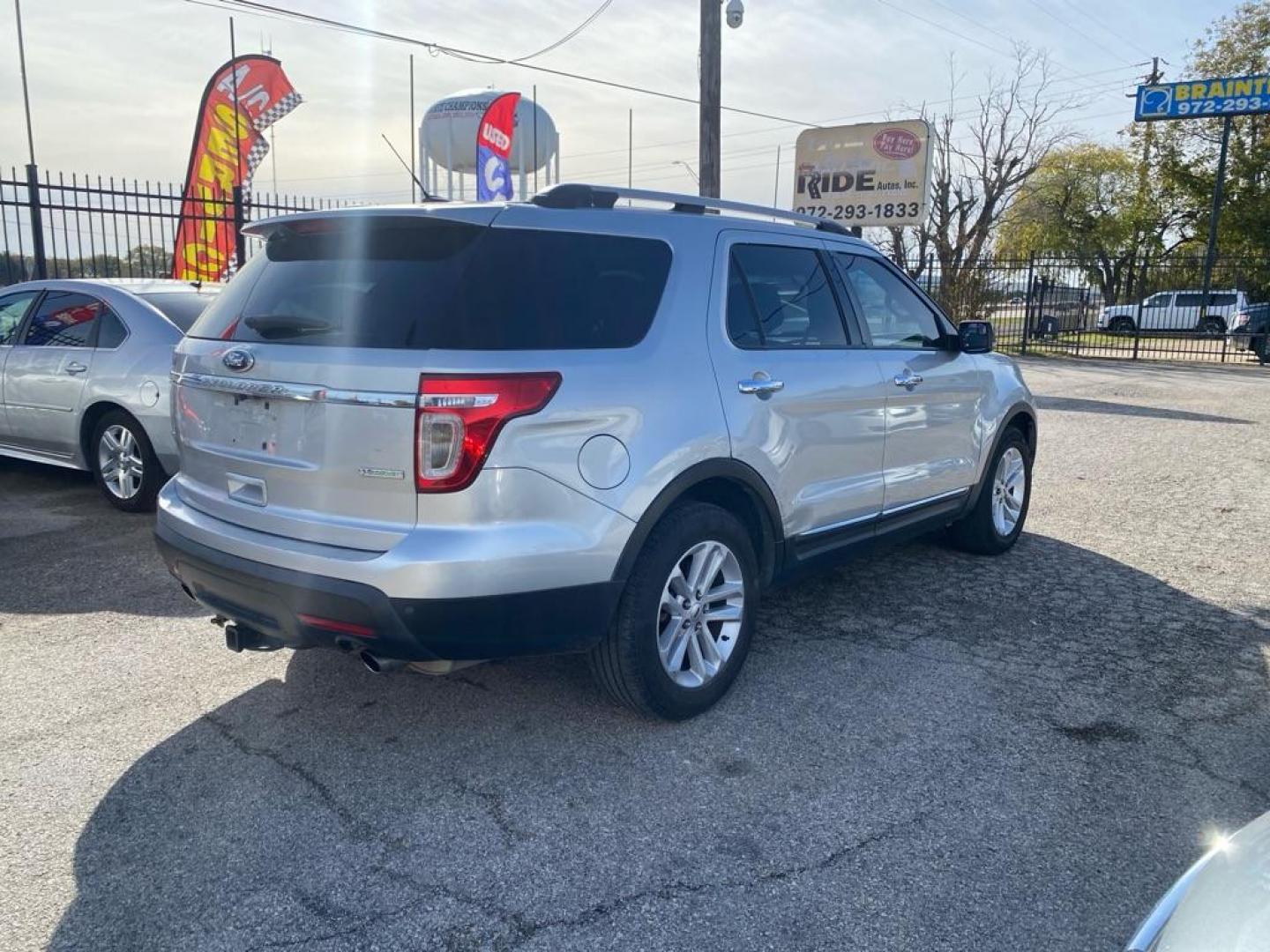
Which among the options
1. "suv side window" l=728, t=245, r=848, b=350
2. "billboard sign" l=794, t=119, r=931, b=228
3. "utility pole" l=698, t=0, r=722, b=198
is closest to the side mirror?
"suv side window" l=728, t=245, r=848, b=350

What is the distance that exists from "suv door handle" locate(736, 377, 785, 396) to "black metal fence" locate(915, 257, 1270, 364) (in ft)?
62.8

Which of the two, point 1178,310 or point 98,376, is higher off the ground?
point 1178,310

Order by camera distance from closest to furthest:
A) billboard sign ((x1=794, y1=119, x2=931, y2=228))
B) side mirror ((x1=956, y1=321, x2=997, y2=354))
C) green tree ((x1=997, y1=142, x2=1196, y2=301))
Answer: side mirror ((x1=956, y1=321, x2=997, y2=354)) → billboard sign ((x1=794, y1=119, x2=931, y2=228)) → green tree ((x1=997, y1=142, x2=1196, y2=301))

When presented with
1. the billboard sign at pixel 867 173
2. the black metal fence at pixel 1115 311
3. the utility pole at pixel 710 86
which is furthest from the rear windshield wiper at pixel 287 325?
the black metal fence at pixel 1115 311

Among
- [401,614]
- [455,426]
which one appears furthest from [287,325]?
[401,614]

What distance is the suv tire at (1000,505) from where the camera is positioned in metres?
5.88

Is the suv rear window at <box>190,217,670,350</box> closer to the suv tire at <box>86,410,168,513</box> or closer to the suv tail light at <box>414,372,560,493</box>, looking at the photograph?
the suv tail light at <box>414,372,560,493</box>

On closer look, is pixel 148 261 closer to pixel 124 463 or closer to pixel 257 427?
pixel 124 463

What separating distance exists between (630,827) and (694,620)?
2.91 ft

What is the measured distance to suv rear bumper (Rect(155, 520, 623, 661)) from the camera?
2943 millimetres

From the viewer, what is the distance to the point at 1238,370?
20484mm

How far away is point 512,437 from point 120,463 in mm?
4724

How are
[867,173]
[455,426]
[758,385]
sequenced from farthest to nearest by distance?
1. [867,173]
2. [758,385]
3. [455,426]

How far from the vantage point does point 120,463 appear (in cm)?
656
